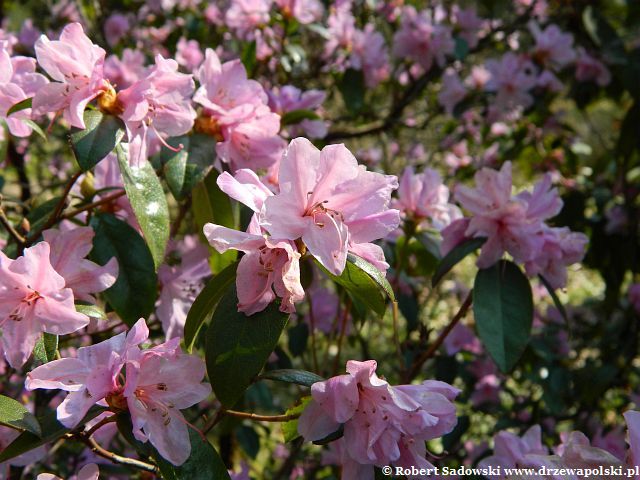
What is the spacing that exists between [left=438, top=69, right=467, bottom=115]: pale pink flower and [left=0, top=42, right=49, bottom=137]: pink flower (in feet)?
6.03

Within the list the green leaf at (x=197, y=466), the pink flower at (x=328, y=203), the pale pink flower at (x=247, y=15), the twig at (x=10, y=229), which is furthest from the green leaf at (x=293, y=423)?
the pale pink flower at (x=247, y=15)

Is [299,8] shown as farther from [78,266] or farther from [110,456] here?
[110,456]

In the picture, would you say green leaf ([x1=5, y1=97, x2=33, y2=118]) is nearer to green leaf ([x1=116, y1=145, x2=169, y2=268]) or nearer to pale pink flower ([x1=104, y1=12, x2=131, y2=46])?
green leaf ([x1=116, y1=145, x2=169, y2=268])

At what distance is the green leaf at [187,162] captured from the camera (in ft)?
3.53

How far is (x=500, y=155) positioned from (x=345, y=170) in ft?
7.70

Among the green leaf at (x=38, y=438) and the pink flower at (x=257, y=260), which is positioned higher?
the pink flower at (x=257, y=260)

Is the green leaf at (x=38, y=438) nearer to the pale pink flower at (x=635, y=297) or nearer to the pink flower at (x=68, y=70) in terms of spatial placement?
the pink flower at (x=68, y=70)

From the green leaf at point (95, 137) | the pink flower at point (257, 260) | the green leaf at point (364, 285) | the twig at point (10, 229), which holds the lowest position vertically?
the twig at point (10, 229)

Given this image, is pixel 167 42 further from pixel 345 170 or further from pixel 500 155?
pixel 345 170

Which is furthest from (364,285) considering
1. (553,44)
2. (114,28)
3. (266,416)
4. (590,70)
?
(114,28)

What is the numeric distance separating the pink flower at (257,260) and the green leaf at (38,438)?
22cm

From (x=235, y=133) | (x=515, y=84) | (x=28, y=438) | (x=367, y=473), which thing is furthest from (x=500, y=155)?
(x=28, y=438)

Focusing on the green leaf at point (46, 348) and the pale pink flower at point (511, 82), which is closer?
the green leaf at point (46, 348)

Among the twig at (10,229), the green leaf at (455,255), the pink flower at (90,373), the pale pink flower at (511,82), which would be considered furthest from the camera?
the pale pink flower at (511,82)
